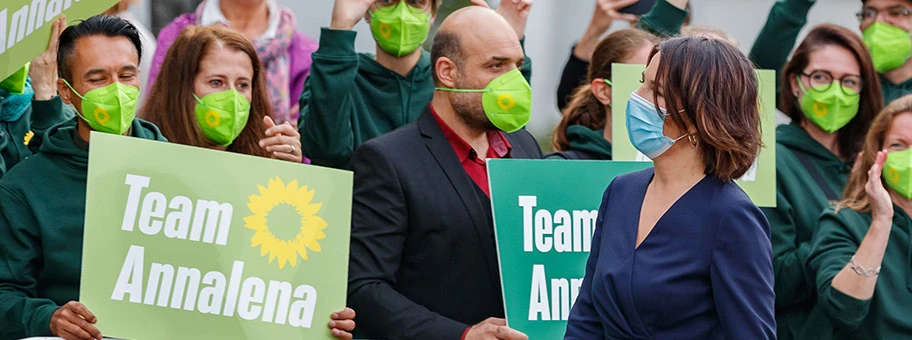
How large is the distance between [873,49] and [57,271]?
14.3 ft

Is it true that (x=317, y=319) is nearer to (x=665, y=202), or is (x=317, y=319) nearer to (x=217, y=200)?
(x=217, y=200)

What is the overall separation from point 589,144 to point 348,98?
3.72 ft

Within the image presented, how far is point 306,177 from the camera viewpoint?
4.94 meters

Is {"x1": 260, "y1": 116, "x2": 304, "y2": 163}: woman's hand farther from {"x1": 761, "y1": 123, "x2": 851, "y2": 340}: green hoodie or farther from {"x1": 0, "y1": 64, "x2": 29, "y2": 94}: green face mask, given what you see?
{"x1": 761, "y1": 123, "x2": 851, "y2": 340}: green hoodie

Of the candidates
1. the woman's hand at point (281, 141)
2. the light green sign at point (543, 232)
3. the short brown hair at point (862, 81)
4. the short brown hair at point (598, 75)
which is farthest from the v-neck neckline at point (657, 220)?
the short brown hair at point (862, 81)

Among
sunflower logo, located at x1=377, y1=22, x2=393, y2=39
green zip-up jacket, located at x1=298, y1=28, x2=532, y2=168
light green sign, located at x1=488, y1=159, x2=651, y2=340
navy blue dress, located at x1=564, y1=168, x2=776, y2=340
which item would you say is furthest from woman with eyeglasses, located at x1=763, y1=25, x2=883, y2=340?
navy blue dress, located at x1=564, y1=168, x2=776, y2=340

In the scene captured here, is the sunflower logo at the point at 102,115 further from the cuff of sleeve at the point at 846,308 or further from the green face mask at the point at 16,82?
the cuff of sleeve at the point at 846,308

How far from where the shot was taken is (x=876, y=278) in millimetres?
5820

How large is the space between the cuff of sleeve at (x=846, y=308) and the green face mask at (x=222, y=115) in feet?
8.53

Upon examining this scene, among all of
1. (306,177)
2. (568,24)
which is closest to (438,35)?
(306,177)

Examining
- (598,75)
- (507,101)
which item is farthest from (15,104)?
(598,75)

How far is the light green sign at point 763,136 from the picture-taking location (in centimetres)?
559

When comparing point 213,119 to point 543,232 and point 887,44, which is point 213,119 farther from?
point 887,44

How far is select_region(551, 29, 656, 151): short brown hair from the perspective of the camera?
6.24 m
